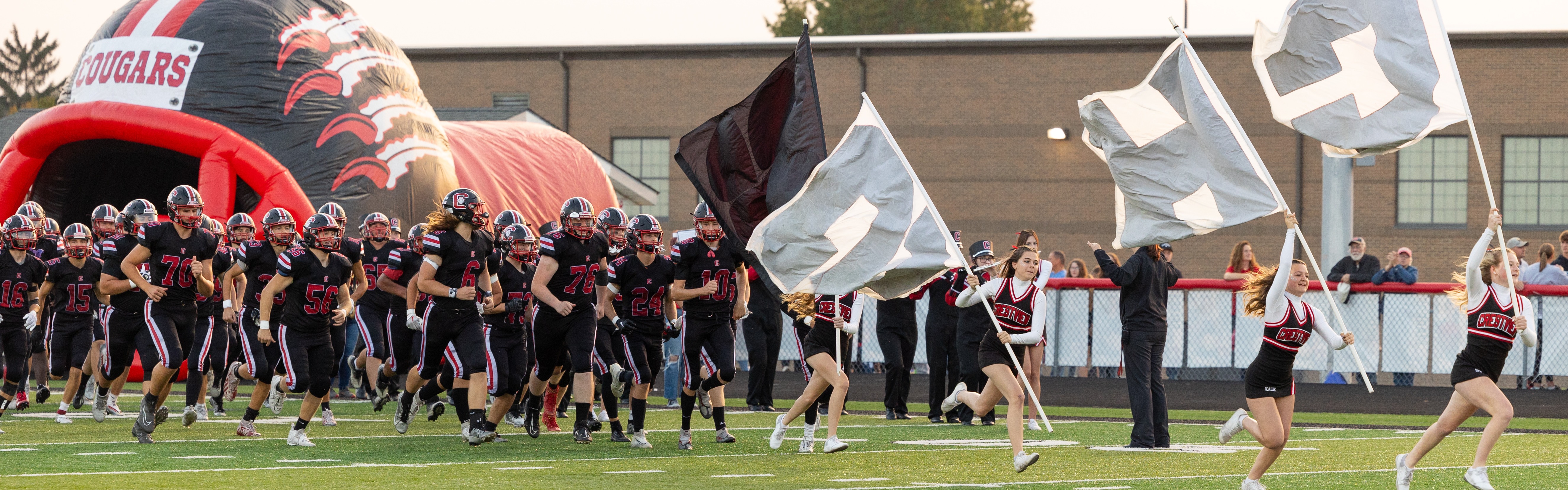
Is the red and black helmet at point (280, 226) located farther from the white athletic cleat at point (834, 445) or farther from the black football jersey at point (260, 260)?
the white athletic cleat at point (834, 445)

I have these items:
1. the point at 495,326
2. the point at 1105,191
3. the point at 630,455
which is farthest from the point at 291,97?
the point at 1105,191

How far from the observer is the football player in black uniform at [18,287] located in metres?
14.2

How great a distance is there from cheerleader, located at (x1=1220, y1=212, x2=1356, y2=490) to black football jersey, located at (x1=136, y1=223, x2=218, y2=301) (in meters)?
7.59

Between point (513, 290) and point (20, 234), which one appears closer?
point (513, 290)

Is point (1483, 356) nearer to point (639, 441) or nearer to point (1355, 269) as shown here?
point (639, 441)

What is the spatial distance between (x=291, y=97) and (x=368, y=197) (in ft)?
5.11

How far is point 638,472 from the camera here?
9812 millimetres

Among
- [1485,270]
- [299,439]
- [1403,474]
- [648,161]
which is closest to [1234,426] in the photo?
[1403,474]

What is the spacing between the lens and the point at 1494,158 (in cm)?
3244

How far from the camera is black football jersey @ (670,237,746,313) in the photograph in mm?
11617

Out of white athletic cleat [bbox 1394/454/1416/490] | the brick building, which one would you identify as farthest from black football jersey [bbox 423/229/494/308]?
the brick building

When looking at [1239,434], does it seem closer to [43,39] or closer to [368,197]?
[368,197]

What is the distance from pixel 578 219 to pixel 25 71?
8588cm

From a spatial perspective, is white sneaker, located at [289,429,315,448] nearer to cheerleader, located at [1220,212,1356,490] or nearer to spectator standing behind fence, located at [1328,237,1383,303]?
cheerleader, located at [1220,212,1356,490]
